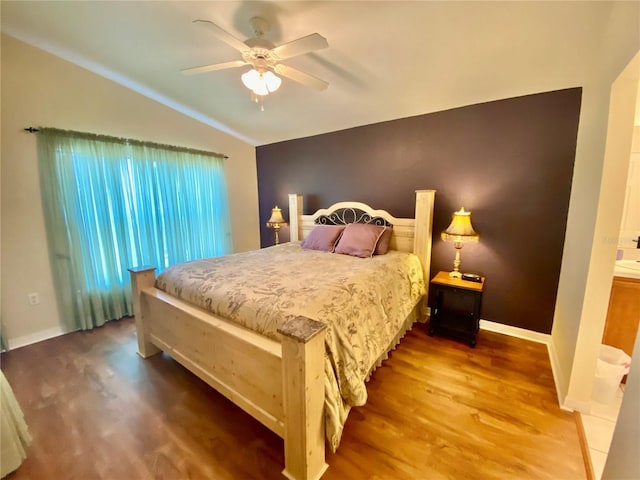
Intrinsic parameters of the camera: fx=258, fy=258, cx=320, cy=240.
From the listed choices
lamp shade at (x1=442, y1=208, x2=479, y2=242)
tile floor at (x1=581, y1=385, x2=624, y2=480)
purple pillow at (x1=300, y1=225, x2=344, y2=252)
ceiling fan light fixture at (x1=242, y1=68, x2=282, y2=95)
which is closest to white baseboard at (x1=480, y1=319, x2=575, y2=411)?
tile floor at (x1=581, y1=385, x2=624, y2=480)

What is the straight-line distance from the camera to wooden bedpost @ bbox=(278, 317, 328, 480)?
1141 mm

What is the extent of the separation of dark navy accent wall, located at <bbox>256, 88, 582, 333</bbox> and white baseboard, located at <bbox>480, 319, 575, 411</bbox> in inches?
2.0

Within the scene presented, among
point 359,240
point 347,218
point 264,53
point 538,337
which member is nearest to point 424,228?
point 359,240

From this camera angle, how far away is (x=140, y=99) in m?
3.19

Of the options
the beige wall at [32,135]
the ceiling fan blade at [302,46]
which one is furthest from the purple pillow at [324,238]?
the beige wall at [32,135]

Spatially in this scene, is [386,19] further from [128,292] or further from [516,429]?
[128,292]

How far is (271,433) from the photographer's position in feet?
5.24

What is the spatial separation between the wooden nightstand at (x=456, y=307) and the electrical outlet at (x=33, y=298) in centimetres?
399

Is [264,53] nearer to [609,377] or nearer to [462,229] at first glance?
[462,229]

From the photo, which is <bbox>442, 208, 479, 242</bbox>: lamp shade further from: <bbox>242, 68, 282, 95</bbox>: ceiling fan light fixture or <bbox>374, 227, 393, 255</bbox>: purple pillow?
<bbox>242, 68, 282, 95</bbox>: ceiling fan light fixture

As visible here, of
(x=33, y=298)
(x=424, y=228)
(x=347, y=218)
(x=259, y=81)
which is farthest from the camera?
(x=347, y=218)

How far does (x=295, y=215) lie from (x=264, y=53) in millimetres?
2401

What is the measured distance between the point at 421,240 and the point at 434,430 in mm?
1787

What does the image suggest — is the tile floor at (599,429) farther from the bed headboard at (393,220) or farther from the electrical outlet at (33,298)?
the electrical outlet at (33,298)
